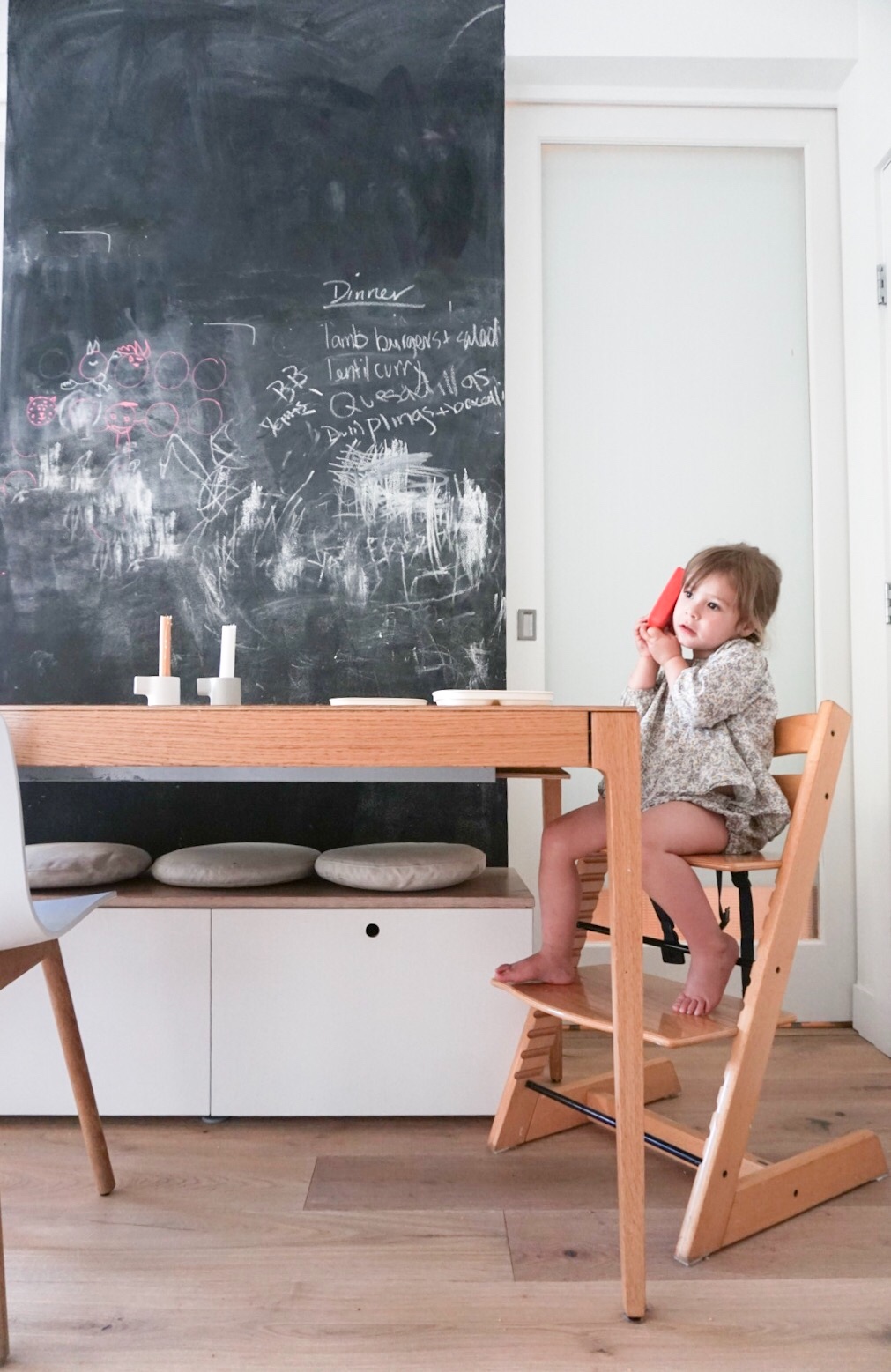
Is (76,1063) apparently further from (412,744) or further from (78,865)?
(412,744)

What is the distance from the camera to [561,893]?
1.59 metres

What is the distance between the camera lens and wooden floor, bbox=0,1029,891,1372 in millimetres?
1131

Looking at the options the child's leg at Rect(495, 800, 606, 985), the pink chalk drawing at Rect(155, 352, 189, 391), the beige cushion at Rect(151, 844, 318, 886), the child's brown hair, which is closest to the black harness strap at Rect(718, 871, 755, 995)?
the child's leg at Rect(495, 800, 606, 985)

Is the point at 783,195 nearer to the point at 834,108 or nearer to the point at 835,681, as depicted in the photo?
the point at 834,108

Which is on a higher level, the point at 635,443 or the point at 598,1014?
the point at 635,443

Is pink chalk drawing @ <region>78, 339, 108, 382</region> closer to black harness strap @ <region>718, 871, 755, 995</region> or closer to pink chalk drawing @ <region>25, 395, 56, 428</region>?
pink chalk drawing @ <region>25, 395, 56, 428</region>

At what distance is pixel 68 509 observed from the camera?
7.95 feet

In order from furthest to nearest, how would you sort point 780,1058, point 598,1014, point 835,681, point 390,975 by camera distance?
point 835,681 < point 780,1058 < point 390,975 < point 598,1014

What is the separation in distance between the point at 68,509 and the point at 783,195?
208 centimetres

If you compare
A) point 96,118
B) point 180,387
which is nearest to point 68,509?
point 180,387

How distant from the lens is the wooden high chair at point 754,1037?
133cm

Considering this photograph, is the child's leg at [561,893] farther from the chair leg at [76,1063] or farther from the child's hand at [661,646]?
the chair leg at [76,1063]

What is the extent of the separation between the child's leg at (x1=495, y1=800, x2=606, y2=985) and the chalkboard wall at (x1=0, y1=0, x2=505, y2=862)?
79cm

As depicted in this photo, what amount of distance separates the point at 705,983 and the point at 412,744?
0.61 metres
